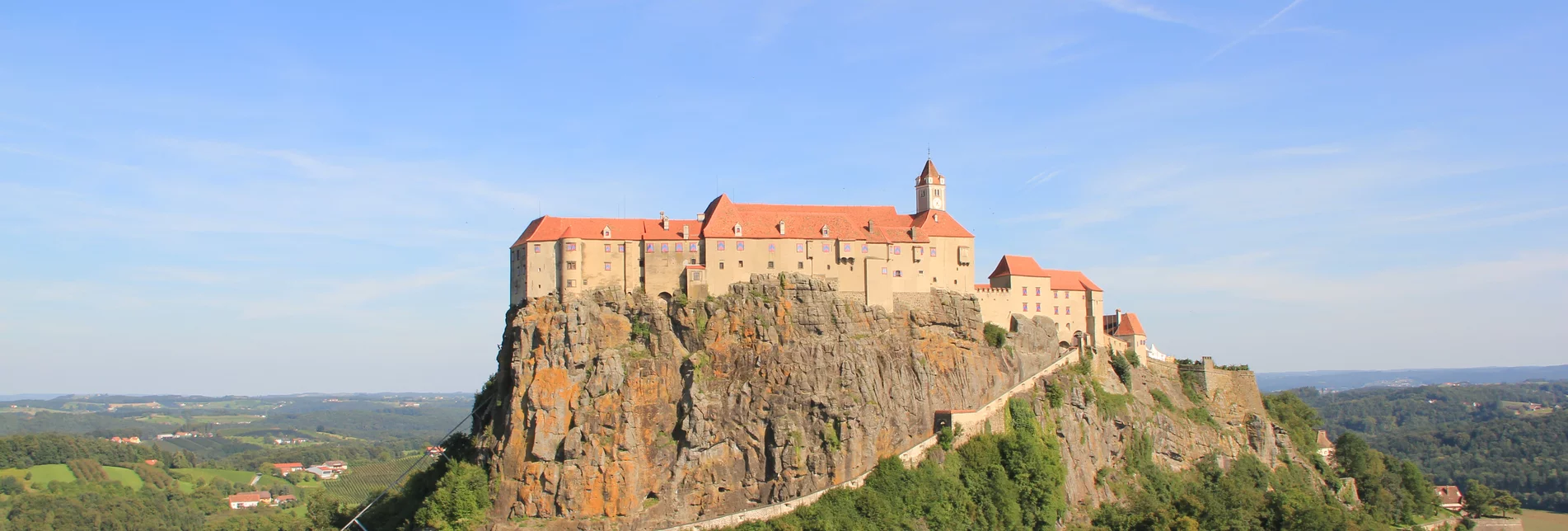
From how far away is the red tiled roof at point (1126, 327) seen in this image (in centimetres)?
8094

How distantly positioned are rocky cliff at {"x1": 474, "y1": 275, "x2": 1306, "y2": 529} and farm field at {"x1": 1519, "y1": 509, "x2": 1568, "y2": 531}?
6446cm

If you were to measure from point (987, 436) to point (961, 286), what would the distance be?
10037 mm

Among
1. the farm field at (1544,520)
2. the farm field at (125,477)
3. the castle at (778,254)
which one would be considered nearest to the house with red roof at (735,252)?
the castle at (778,254)

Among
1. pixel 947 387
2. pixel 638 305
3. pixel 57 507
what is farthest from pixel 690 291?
pixel 57 507

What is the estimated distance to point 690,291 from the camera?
65.4m

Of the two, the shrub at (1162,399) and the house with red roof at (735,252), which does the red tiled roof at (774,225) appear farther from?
the shrub at (1162,399)

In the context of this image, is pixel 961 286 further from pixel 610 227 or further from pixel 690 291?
pixel 610 227

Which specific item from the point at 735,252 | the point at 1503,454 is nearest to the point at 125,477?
the point at 735,252

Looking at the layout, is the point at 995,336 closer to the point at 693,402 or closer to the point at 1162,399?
the point at 1162,399

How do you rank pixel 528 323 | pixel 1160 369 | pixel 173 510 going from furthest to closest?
pixel 173 510
pixel 1160 369
pixel 528 323

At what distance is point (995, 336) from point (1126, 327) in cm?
1397

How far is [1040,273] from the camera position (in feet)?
253

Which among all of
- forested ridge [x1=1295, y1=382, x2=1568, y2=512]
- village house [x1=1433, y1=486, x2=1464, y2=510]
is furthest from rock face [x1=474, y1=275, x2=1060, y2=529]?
forested ridge [x1=1295, y1=382, x2=1568, y2=512]

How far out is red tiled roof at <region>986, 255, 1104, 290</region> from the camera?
7606cm
